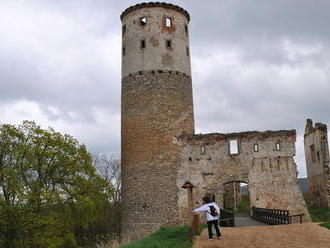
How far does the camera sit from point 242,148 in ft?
69.8

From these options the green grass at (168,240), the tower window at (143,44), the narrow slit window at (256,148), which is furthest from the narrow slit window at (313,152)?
the green grass at (168,240)

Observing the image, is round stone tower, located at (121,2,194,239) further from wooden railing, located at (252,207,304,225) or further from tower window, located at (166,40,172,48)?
wooden railing, located at (252,207,304,225)

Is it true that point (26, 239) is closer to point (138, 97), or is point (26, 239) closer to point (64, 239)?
point (64, 239)

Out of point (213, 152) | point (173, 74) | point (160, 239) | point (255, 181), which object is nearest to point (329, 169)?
point (255, 181)

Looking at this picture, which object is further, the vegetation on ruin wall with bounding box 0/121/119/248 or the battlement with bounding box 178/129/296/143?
the battlement with bounding box 178/129/296/143

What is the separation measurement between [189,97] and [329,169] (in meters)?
8.64

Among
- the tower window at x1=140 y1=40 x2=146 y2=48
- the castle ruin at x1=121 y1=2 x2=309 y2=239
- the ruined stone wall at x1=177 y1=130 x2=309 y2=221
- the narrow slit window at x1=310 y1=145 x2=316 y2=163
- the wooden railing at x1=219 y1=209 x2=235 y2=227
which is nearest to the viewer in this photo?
the wooden railing at x1=219 y1=209 x2=235 y2=227

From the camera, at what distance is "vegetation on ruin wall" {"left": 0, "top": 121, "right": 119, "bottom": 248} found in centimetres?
1873

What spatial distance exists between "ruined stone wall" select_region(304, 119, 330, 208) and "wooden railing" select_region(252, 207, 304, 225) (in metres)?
4.95

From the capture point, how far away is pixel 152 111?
22172mm

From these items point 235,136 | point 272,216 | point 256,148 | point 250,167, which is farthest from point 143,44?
point 272,216

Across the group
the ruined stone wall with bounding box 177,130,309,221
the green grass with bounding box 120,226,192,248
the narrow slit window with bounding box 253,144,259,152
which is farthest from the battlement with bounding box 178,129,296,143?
the green grass with bounding box 120,226,192,248

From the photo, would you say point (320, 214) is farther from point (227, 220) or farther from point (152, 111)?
point (152, 111)

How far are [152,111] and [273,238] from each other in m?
12.0
